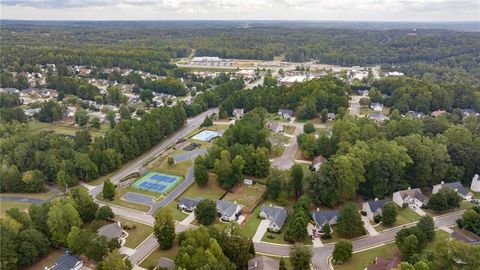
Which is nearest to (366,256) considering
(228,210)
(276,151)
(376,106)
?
(228,210)

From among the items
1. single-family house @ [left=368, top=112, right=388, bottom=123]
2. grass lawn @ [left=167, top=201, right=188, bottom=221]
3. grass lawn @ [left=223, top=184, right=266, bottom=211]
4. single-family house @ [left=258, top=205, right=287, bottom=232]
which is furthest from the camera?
single-family house @ [left=368, top=112, right=388, bottom=123]

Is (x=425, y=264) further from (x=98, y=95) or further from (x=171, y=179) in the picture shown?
(x=98, y=95)

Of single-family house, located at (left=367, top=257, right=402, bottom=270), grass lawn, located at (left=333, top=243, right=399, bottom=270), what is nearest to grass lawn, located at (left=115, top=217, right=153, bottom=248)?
grass lawn, located at (left=333, top=243, right=399, bottom=270)

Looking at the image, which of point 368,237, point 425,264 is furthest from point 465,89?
point 425,264

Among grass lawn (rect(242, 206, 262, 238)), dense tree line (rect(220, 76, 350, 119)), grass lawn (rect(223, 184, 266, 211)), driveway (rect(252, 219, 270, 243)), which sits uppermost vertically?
dense tree line (rect(220, 76, 350, 119))

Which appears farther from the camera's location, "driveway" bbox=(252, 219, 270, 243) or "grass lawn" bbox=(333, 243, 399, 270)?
"driveway" bbox=(252, 219, 270, 243)

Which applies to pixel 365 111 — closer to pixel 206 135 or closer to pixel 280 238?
pixel 206 135

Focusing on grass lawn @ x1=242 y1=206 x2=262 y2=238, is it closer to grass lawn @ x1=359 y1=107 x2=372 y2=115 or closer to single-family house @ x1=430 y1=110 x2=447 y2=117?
grass lawn @ x1=359 y1=107 x2=372 y2=115

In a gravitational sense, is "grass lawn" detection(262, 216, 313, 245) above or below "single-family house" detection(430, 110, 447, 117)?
below
